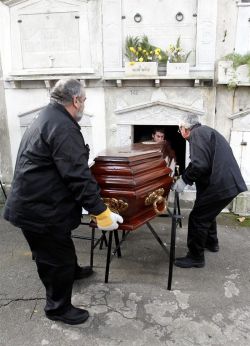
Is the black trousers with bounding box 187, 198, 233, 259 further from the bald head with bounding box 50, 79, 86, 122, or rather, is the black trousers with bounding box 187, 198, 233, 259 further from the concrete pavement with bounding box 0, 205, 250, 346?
the bald head with bounding box 50, 79, 86, 122

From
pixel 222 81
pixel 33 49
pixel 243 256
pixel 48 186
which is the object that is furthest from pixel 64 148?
pixel 33 49

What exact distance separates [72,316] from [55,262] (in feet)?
1.88

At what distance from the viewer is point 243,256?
4.07m

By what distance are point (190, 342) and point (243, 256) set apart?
166cm

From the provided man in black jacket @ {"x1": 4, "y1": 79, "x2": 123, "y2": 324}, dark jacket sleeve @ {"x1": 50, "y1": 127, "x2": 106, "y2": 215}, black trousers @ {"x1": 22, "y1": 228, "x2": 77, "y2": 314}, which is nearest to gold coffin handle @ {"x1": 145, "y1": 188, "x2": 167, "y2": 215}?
man in black jacket @ {"x1": 4, "y1": 79, "x2": 123, "y2": 324}

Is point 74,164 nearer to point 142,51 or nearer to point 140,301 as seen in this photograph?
point 140,301

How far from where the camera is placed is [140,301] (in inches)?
128

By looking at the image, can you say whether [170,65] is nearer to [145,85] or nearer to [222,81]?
[145,85]

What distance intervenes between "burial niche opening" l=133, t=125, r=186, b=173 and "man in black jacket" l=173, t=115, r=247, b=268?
2112 mm

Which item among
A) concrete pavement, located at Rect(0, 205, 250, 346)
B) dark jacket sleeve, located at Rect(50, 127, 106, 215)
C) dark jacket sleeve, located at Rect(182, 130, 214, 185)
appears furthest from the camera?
dark jacket sleeve, located at Rect(182, 130, 214, 185)

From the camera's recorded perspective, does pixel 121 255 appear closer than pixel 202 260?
No

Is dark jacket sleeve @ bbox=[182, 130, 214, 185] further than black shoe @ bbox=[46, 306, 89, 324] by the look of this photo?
Yes

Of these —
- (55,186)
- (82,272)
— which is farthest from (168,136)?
(55,186)

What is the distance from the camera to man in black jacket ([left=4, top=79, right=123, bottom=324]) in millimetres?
2484
